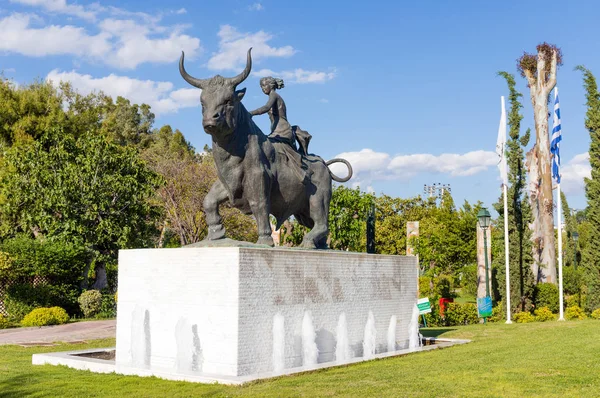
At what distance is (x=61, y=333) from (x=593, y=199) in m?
17.7

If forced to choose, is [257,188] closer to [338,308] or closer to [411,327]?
[338,308]

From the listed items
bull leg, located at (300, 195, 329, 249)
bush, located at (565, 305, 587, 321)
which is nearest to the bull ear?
bull leg, located at (300, 195, 329, 249)

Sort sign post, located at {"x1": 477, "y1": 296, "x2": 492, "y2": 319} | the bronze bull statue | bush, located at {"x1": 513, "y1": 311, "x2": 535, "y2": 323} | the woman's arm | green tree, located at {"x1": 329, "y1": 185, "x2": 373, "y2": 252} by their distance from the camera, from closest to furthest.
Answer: the bronze bull statue → the woman's arm → sign post, located at {"x1": 477, "y1": 296, "x2": 492, "y2": 319} → bush, located at {"x1": 513, "y1": 311, "x2": 535, "y2": 323} → green tree, located at {"x1": 329, "y1": 185, "x2": 373, "y2": 252}

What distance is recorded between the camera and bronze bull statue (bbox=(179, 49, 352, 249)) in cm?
851

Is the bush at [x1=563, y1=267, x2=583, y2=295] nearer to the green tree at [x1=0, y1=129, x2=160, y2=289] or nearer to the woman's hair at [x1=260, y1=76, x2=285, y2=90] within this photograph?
the green tree at [x1=0, y1=129, x2=160, y2=289]

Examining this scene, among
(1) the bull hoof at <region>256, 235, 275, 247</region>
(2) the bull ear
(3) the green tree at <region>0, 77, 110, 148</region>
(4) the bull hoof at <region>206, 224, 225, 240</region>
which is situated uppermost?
(3) the green tree at <region>0, 77, 110, 148</region>

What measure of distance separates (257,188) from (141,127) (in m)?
38.7

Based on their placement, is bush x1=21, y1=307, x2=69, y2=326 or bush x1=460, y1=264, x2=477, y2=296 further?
bush x1=460, y1=264, x2=477, y2=296

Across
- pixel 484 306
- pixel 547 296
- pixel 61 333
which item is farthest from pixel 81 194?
pixel 547 296

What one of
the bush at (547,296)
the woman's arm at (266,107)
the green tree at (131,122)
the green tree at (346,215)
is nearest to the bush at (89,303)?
the green tree at (346,215)

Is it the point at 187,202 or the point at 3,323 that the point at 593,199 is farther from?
the point at 3,323

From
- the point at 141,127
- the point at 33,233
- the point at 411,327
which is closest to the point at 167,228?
the point at 33,233

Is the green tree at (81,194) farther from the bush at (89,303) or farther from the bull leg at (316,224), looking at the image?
the bull leg at (316,224)

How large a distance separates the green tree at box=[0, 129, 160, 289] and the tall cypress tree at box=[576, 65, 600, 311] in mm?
15571
